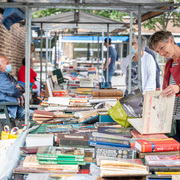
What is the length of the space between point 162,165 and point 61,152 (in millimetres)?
649

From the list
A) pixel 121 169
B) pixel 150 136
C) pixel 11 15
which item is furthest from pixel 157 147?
pixel 11 15

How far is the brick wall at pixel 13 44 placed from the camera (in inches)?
307

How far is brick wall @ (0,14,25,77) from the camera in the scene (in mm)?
7795

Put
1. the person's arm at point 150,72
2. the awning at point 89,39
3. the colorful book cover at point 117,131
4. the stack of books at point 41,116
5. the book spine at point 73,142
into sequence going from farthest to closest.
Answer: the awning at point 89,39 < the person's arm at point 150,72 < the stack of books at point 41,116 < the colorful book cover at point 117,131 < the book spine at point 73,142

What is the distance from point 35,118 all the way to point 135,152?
62.2 inches

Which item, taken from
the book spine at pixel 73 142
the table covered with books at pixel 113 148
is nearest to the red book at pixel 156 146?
the table covered with books at pixel 113 148

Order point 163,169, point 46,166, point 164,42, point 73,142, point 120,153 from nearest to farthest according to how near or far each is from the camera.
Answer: point 163,169
point 46,166
point 120,153
point 73,142
point 164,42

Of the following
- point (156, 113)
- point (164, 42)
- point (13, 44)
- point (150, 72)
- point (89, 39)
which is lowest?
point (156, 113)

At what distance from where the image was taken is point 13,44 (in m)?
9.35

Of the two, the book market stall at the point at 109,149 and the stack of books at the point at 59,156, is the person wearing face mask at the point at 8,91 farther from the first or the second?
the stack of books at the point at 59,156

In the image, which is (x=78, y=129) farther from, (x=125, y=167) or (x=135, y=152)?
(x=125, y=167)

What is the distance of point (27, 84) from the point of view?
398 cm

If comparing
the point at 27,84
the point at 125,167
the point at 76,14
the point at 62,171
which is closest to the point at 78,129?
the point at 62,171

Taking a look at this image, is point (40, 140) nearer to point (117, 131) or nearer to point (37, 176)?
point (37, 176)
